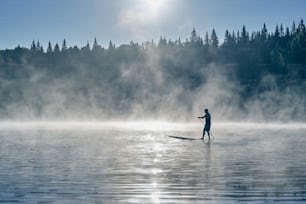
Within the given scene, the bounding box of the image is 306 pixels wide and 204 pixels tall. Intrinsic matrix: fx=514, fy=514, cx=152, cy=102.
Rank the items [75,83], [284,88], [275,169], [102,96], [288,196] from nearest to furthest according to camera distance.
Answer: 1. [288,196]
2. [275,169]
3. [284,88]
4. [102,96]
5. [75,83]

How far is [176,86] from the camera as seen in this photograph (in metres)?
130

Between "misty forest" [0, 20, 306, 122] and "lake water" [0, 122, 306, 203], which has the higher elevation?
"misty forest" [0, 20, 306, 122]

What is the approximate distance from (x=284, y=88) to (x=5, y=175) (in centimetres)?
9599

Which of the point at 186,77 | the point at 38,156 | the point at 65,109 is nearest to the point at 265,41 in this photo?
the point at 186,77

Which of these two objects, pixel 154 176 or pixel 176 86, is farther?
pixel 176 86

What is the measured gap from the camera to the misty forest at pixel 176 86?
4028 inches

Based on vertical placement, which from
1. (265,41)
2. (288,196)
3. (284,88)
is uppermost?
(265,41)

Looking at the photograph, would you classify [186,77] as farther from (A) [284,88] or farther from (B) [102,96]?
(A) [284,88]

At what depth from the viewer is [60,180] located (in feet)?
52.5

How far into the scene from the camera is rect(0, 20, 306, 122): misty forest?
102m

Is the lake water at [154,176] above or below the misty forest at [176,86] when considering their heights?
below

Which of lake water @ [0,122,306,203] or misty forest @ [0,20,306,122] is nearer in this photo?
lake water @ [0,122,306,203]

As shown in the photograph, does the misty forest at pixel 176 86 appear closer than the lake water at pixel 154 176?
No

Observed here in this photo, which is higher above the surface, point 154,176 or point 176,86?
point 176,86
